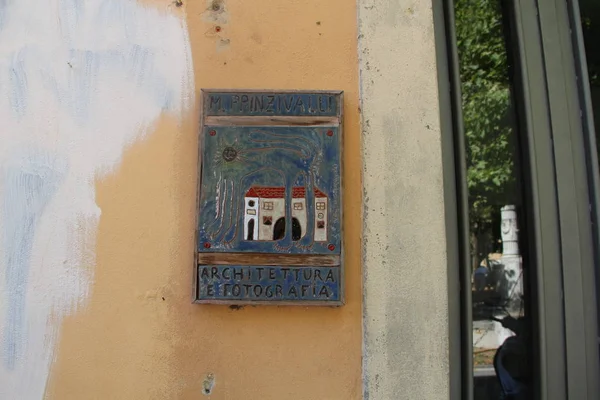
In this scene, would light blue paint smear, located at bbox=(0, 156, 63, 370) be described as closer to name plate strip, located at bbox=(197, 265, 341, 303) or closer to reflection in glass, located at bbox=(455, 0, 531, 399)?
name plate strip, located at bbox=(197, 265, 341, 303)

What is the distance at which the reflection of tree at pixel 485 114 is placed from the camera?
2.04 m

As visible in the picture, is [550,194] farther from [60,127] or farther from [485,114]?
[60,127]

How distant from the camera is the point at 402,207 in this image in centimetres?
199

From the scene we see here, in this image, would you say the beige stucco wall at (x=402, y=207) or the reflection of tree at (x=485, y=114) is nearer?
the beige stucco wall at (x=402, y=207)

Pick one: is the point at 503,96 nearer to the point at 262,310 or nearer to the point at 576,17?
the point at 576,17

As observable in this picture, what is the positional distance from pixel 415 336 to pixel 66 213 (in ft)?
4.57

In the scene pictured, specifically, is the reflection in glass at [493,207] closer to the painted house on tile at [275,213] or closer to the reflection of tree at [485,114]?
the reflection of tree at [485,114]

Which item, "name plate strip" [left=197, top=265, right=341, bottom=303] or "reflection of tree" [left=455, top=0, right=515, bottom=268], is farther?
"reflection of tree" [left=455, top=0, right=515, bottom=268]

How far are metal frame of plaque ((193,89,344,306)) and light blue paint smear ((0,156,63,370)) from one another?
0.62m

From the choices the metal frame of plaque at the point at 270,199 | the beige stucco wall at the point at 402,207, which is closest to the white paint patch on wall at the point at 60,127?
the metal frame of plaque at the point at 270,199

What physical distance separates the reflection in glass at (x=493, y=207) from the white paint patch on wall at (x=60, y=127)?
113 centimetres

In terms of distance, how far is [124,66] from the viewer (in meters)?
2.08

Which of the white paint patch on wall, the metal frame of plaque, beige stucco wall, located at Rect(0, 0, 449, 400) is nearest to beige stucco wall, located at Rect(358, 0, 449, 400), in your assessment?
beige stucco wall, located at Rect(0, 0, 449, 400)

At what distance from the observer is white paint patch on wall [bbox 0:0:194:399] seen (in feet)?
6.48
